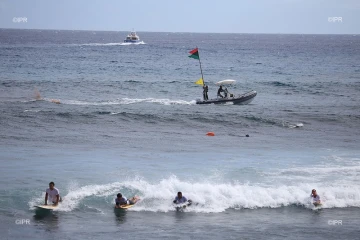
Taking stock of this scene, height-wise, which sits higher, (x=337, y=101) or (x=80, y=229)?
(x=337, y=101)

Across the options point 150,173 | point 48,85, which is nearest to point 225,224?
point 150,173

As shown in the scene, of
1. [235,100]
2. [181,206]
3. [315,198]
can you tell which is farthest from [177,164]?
[235,100]

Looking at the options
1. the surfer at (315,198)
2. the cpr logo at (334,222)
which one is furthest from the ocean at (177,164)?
the surfer at (315,198)

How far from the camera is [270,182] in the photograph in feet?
71.4

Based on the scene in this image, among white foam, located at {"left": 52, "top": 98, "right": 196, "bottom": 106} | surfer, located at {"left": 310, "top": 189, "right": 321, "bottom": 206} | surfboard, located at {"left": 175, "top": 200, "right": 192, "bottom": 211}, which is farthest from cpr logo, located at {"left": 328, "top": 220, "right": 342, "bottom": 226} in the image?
white foam, located at {"left": 52, "top": 98, "right": 196, "bottom": 106}

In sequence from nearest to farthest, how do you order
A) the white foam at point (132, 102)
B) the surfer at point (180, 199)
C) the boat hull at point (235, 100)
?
the surfer at point (180, 199) → the boat hull at point (235, 100) → the white foam at point (132, 102)

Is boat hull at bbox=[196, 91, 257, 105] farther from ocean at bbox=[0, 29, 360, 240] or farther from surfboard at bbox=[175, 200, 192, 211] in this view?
surfboard at bbox=[175, 200, 192, 211]

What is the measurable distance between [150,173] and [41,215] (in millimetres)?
5930

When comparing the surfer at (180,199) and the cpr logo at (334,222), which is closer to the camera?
the cpr logo at (334,222)

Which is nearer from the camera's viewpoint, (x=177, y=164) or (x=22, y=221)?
(x=22, y=221)

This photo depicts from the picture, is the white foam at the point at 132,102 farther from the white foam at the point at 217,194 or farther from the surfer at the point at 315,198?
the surfer at the point at 315,198

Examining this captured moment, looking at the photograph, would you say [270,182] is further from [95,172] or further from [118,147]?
[118,147]

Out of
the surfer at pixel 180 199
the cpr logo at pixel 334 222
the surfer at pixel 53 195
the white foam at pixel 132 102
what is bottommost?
the cpr logo at pixel 334 222

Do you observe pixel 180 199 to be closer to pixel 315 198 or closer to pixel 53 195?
pixel 53 195
